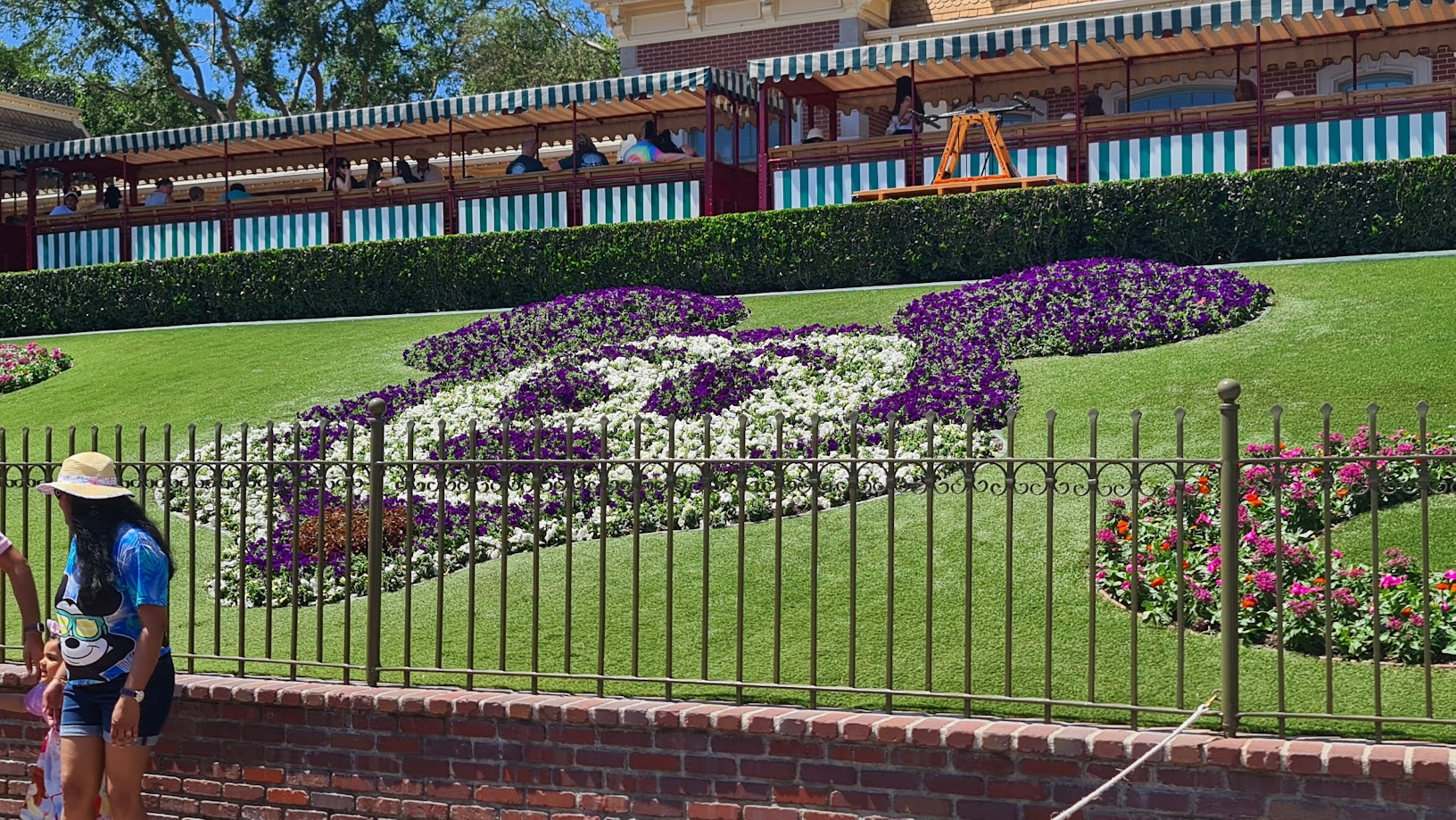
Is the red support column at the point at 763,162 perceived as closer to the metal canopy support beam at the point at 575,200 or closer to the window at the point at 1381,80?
the metal canopy support beam at the point at 575,200

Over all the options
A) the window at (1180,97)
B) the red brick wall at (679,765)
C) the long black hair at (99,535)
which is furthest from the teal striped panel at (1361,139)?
the long black hair at (99,535)

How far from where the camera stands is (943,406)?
10.8 metres

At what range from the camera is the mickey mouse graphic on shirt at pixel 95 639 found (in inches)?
237

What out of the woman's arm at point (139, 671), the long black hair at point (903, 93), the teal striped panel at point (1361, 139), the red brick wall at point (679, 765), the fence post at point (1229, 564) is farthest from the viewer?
the long black hair at point (903, 93)

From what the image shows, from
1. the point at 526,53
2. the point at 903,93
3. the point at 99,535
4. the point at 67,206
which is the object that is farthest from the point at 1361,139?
the point at 526,53

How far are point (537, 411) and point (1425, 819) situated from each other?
26.0 feet

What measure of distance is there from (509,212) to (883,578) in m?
15.5

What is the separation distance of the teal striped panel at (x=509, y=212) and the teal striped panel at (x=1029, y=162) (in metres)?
5.76

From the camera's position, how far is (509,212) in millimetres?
22484

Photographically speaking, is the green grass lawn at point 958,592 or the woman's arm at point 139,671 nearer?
the woman's arm at point 139,671

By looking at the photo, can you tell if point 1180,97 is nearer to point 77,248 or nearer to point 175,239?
point 175,239

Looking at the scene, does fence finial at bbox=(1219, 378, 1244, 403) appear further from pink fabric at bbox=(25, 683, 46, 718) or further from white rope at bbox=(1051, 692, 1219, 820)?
pink fabric at bbox=(25, 683, 46, 718)

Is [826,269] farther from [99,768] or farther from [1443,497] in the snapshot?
[99,768]

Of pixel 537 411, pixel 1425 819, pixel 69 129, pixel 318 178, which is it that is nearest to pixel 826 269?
pixel 537 411
